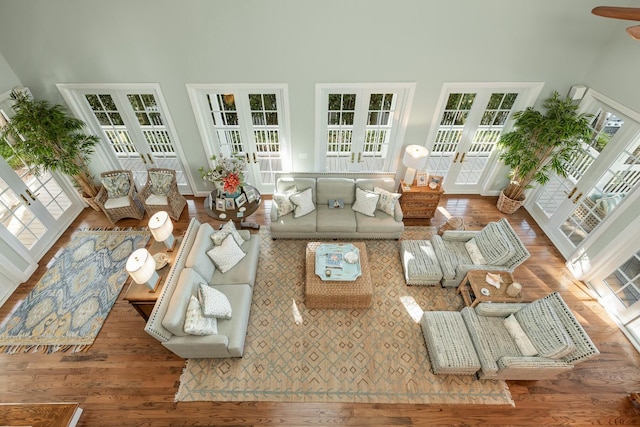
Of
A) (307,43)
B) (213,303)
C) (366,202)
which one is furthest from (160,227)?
(307,43)

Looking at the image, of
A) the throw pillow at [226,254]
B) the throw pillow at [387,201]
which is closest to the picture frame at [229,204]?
the throw pillow at [226,254]

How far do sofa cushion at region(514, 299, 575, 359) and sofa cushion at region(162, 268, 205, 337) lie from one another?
4.19m

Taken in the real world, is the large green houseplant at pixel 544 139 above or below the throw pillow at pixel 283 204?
above

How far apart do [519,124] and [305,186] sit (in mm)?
3923

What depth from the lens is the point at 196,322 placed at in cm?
346

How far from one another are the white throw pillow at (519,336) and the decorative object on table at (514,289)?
1.01 feet

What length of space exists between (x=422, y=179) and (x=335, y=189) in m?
1.71

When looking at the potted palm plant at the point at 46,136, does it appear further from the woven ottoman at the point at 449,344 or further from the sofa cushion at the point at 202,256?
the woven ottoman at the point at 449,344

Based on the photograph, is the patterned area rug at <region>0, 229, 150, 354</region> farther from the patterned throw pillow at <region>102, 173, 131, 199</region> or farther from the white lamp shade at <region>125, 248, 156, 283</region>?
the white lamp shade at <region>125, 248, 156, 283</region>

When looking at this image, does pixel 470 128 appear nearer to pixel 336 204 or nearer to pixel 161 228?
pixel 336 204

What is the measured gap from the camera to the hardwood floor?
11.3 feet

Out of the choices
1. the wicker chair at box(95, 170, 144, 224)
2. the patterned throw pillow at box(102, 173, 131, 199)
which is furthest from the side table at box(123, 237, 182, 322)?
the patterned throw pillow at box(102, 173, 131, 199)

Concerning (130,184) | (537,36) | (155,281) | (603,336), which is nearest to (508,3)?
(537,36)

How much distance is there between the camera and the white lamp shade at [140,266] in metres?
3.44
